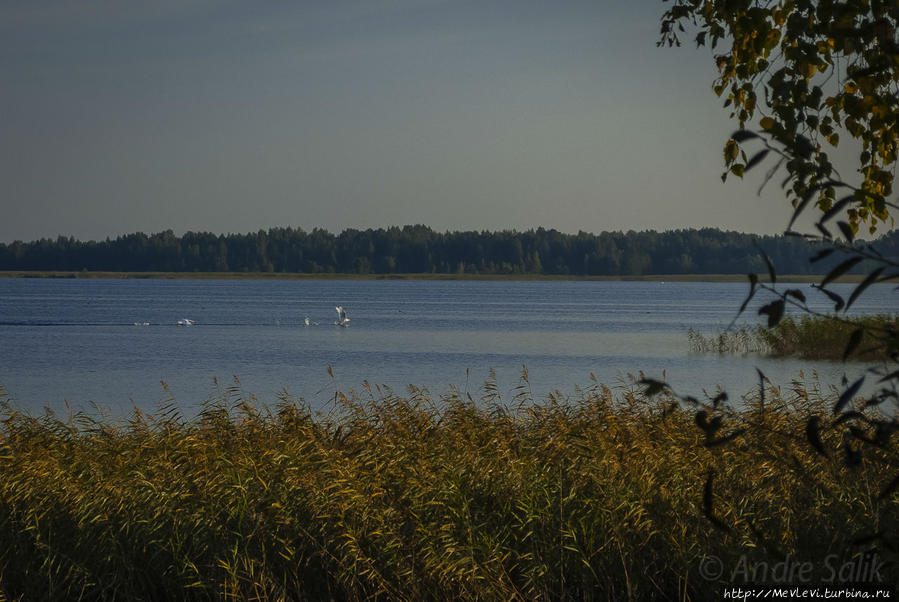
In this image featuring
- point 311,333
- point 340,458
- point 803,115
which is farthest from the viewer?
point 311,333

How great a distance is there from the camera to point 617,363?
40.9m

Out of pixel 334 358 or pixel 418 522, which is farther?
pixel 334 358

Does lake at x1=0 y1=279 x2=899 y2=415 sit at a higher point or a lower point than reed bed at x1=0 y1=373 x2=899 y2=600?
lower

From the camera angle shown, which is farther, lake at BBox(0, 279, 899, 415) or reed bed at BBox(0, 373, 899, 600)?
lake at BBox(0, 279, 899, 415)

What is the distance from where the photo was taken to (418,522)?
796cm

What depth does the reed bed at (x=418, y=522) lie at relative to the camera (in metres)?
7.54

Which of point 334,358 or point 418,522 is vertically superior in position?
point 418,522

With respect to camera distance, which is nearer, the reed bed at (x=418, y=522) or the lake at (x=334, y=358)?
the reed bed at (x=418, y=522)

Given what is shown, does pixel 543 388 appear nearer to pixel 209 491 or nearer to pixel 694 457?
pixel 694 457

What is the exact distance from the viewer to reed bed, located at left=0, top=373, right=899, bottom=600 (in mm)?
7543

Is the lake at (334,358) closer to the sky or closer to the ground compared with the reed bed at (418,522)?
closer to the ground

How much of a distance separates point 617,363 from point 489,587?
34.2 metres

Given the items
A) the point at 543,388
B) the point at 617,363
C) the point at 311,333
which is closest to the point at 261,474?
the point at 543,388

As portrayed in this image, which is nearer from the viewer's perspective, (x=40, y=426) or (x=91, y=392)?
Answer: (x=40, y=426)
